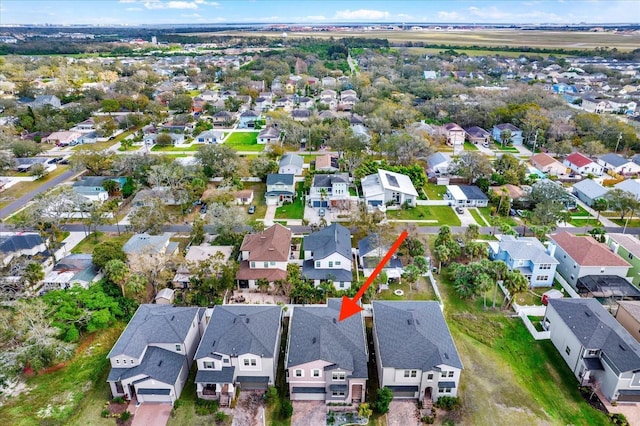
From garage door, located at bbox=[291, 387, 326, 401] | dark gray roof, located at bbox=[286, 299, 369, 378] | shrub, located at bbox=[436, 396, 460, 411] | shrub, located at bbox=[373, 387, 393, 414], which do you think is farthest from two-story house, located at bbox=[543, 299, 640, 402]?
garage door, located at bbox=[291, 387, 326, 401]

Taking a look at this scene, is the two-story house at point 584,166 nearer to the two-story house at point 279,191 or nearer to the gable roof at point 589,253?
the gable roof at point 589,253

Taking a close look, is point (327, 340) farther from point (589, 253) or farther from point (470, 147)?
point (470, 147)

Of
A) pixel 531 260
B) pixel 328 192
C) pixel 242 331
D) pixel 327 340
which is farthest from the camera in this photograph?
pixel 328 192

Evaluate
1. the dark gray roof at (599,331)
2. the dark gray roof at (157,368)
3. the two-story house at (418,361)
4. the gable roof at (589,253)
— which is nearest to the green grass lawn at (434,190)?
the gable roof at (589,253)

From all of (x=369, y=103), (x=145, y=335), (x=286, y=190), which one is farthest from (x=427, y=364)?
(x=369, y=103)

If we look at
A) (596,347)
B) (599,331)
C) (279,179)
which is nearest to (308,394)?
(596,347)

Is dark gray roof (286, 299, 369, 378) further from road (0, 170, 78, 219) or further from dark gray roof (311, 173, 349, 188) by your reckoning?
road (0, 170, 78, 219)

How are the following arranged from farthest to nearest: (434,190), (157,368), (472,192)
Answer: (434,190), (472,192), (157,368)
